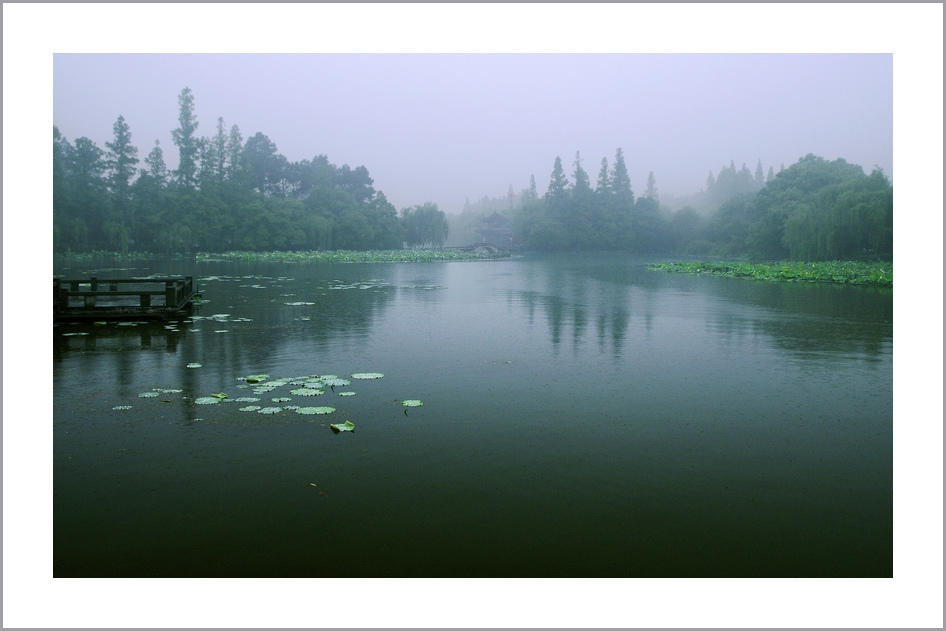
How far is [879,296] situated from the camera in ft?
60.0

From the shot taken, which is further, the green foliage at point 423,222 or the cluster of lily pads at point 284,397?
the green foliage at point 423,222

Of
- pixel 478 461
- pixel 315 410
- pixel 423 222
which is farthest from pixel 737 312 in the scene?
pixel 423 222

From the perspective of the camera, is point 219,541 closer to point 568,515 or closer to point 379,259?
point 568,515

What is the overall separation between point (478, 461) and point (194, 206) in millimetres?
56905

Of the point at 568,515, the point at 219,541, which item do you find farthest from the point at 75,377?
the point at 568,515

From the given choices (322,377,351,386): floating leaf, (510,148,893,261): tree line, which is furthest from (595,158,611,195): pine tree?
(322,377,351,386): floating leaf

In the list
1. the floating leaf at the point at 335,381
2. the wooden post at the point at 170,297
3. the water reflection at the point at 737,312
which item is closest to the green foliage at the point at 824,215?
the water reflection at the point at 737,312

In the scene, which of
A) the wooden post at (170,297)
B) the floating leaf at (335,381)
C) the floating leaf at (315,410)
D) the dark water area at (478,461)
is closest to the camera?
the dark water area at (478,461)

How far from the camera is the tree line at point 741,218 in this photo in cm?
3378

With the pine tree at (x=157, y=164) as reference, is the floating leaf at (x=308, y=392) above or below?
below

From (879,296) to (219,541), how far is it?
19.4 metres

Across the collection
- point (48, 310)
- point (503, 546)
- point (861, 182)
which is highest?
point (861, 182)

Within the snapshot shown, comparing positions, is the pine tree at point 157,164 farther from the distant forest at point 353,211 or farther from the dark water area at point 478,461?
the dark water area at point 478,461

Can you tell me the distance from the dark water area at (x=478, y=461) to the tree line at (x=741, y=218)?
27976mm
